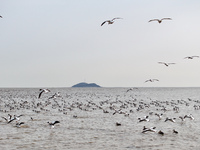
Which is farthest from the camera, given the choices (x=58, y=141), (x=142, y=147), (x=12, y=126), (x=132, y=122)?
(x=132, y=122)

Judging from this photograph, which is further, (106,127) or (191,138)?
(106,127)

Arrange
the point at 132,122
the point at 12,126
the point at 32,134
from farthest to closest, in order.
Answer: the point at 132,122
the point at 12,126
the point at 32,134

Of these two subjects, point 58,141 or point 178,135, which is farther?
point 178,135

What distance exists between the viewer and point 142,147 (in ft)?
61.5

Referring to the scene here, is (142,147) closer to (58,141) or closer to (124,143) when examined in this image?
(124,143)

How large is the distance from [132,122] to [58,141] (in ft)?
35.0

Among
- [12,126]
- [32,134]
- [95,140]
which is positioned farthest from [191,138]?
[12,126]

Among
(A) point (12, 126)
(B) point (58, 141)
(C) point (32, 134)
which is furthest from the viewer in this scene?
(A) point (12, 126)

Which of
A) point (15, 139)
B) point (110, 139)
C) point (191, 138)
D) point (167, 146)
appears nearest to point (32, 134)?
point (15, 139)

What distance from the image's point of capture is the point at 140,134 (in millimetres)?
22703

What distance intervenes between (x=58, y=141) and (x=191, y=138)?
30.7ft

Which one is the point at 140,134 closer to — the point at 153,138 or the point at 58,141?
the point at 153,138

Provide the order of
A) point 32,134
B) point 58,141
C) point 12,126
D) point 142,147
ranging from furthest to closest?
point 12,126
point 32,134
point 58,141
point 142,147

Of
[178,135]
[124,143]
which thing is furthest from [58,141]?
[178,135]
